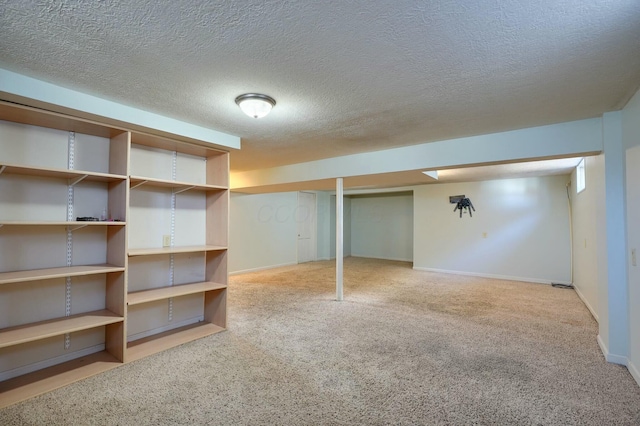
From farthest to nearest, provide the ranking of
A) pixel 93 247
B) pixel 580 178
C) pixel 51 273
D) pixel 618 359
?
pixel 580 178
pixel 93 247
pixel 618 359
pixel 51 273

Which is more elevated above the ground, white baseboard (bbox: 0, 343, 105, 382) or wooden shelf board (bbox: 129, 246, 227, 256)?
wooden shelf board (bbox: 129, 246, 227, 256)

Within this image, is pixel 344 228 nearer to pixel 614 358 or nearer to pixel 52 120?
pixel 614 358

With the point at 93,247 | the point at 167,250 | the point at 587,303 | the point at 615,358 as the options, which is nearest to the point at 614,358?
the point at 615,358

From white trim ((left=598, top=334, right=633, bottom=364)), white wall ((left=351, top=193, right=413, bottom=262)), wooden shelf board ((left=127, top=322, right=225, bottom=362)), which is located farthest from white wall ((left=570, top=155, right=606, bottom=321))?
white wall ((left=351, top=193, right=413, bottom=262))

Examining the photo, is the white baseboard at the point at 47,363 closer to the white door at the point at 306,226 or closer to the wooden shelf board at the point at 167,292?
the wooden shelf board at the point at 167,292

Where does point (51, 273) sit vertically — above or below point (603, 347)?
above

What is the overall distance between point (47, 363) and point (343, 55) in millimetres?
3394

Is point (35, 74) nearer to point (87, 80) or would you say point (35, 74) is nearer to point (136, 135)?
point (87, 80)

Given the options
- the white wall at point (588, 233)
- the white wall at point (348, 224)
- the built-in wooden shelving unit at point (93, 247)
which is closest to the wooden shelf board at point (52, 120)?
the built-in wooden shelving unit at point (93, 247)

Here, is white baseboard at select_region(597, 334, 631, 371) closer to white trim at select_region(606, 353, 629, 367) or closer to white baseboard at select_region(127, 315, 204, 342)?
white trim at select_region(606, 353, 629, 367)

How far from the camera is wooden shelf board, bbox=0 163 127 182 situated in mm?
2189

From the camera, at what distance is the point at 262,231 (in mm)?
7566

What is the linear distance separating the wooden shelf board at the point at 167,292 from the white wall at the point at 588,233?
3999 millimetres

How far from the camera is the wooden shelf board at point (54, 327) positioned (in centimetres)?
211
